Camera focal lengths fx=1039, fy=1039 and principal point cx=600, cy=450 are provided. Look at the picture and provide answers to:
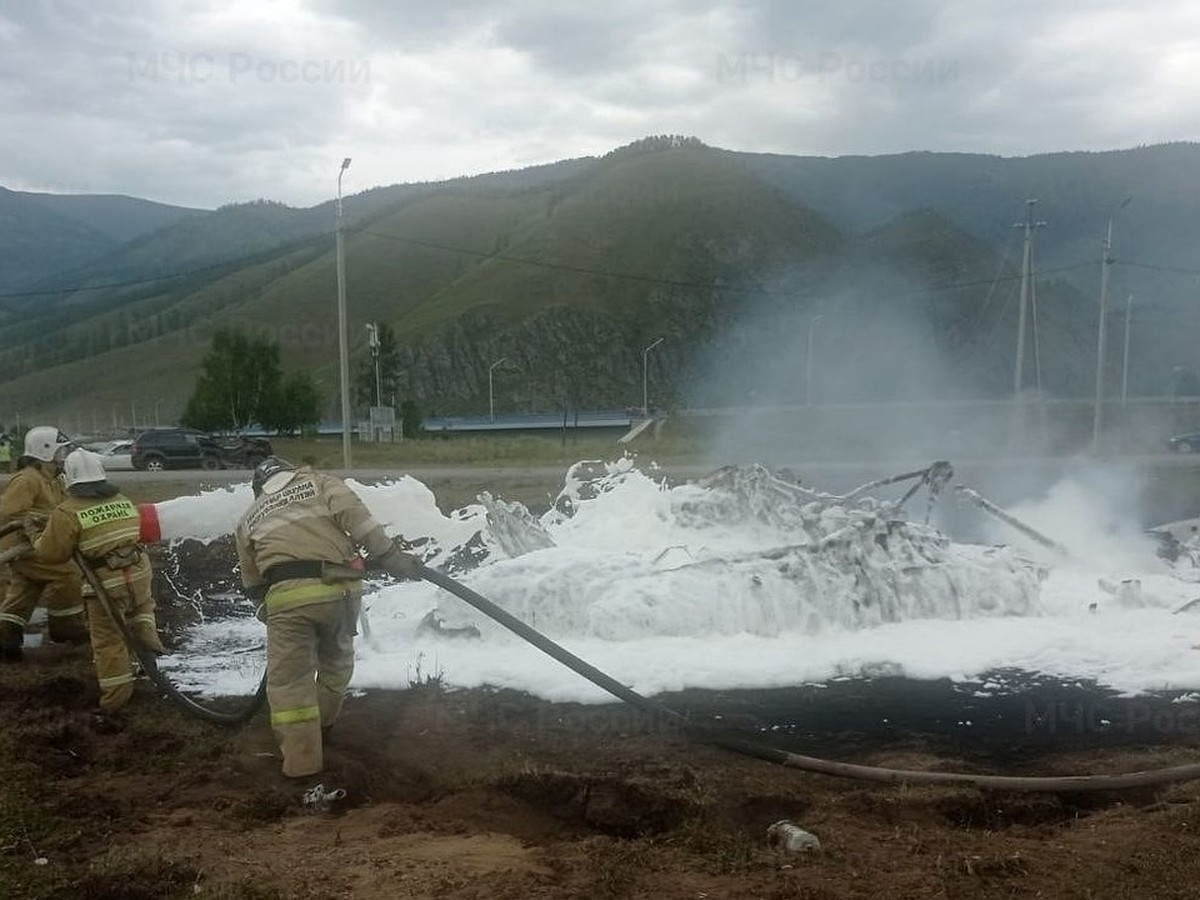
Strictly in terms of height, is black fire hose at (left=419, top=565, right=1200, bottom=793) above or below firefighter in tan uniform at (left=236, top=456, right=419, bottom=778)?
below

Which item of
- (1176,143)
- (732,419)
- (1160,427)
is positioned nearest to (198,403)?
(732,419)

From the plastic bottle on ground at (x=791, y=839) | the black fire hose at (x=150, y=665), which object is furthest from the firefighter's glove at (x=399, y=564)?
the plastic bottle on ground at (x=791, y=839)

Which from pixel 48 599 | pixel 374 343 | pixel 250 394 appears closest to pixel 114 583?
pixel 48 599

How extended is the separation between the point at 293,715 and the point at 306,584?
720 mm

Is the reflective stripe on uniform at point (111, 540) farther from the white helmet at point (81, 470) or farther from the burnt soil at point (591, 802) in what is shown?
the burnt soil at point (591, 802)

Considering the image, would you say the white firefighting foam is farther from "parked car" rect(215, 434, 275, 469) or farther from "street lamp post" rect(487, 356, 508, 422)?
"street lamp post" rect(487, 356, 508, 422)

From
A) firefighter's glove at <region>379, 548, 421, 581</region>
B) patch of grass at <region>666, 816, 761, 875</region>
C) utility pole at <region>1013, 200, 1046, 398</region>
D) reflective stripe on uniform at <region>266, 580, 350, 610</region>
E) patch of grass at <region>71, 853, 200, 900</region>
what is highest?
utility pole at <region>1013, 200, 1046, 398</region>

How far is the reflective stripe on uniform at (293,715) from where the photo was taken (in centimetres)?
566

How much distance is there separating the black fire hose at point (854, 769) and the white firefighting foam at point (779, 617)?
0.99 metres

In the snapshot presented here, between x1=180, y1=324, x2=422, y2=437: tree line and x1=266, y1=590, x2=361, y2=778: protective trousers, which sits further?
x1=180, y1=324, x2=422, y2=437: tree line

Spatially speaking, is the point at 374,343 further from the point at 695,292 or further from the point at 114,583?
the point at 695,292

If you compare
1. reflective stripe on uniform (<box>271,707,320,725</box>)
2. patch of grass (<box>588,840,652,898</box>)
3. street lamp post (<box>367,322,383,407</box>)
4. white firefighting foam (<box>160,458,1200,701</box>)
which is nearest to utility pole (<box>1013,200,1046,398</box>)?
white firefighting foam (<box>160,458,1200,701</box>)

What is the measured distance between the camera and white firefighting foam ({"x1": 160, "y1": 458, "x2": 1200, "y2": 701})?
786 cm

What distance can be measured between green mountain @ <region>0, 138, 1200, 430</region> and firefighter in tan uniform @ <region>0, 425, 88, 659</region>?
52130mm
